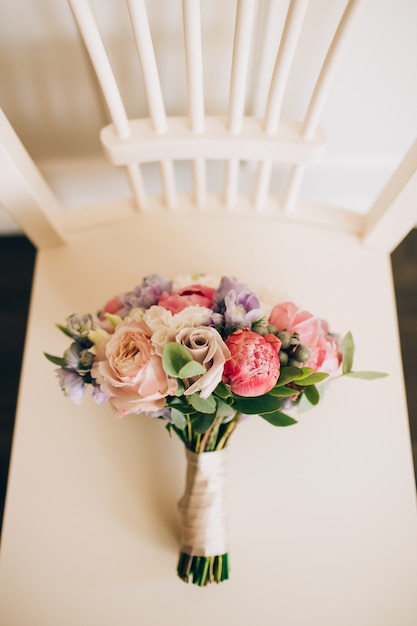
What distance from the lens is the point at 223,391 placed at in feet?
1.71

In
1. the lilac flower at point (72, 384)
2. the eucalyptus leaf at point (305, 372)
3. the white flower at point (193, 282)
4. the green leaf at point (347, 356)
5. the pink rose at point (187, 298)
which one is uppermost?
the white flower at point (193, 282)

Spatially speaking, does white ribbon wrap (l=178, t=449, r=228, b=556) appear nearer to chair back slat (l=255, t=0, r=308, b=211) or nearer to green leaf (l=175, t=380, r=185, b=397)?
green leaf (l=175, t=380, r=185, b=397)

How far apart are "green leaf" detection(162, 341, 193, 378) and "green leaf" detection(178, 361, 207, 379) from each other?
0.01 metres

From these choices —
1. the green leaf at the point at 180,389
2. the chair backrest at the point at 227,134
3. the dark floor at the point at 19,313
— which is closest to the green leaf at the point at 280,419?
the green leaf at the point at 180,389

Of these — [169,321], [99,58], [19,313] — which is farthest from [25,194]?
[19,313]

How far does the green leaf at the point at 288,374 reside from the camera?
0.53 metres

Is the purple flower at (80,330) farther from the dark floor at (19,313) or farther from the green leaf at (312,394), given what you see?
the dark floor at (19,313)

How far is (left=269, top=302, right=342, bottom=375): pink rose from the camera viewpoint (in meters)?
0.55

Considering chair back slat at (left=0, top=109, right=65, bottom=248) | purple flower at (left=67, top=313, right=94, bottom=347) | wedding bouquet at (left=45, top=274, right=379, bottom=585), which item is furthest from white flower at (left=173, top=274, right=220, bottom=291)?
chair back slat at (left=0, top=109, right=65, bottom=248)

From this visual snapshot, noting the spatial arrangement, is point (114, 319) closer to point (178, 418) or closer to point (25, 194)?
point (178, 418)

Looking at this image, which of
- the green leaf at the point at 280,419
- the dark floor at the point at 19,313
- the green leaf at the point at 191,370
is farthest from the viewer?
the dark floor at the point at 19,313

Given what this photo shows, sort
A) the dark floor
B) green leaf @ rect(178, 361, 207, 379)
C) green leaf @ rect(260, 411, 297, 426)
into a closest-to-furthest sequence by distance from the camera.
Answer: green leaf @ rect(178, 361, 207, 379) < green leaf @ rect(260, 411, 297, 426) < the dark floor

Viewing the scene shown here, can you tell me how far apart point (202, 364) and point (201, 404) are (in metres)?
0.04

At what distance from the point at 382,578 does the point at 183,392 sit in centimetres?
39
